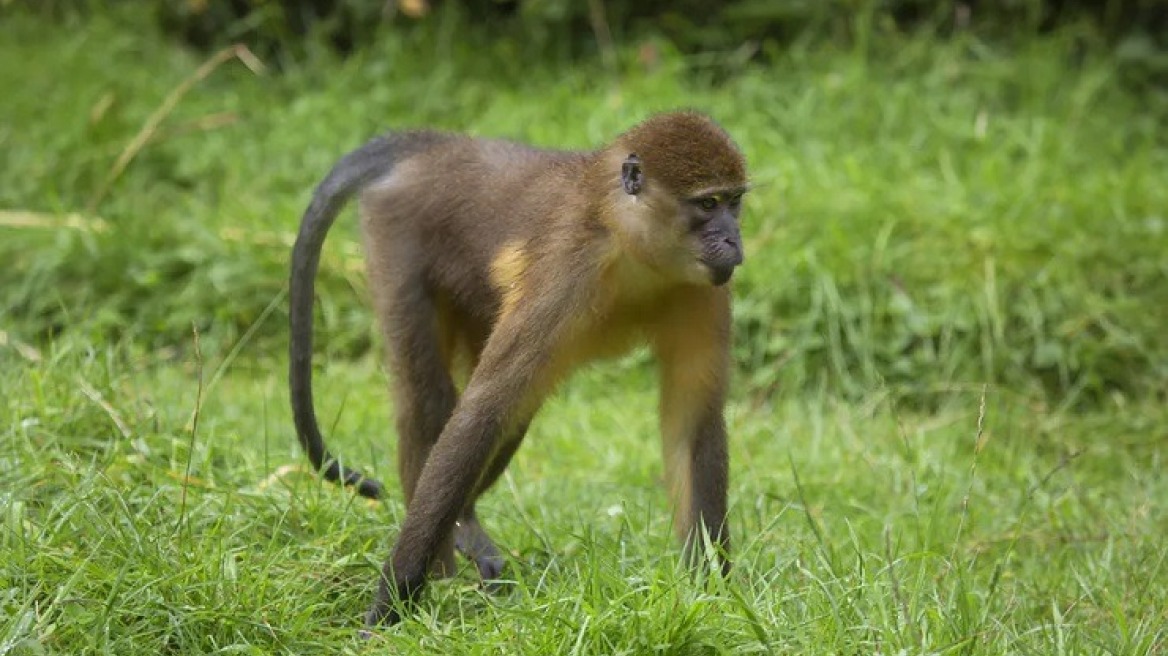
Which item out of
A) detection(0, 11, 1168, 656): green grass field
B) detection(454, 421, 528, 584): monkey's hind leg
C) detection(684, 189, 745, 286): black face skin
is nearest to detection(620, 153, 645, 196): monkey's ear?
detection(684, 189, 745, 286): black face skin

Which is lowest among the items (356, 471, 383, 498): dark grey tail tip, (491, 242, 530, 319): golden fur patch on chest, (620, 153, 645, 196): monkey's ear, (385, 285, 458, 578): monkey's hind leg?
(356, 471, 383, 498): dark grey tail tip

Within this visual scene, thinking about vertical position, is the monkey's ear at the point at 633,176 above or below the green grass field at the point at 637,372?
above

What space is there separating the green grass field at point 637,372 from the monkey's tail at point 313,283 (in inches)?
3.2

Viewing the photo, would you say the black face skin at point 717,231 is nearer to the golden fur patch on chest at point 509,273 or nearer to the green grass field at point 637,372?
the golden fur patch on chest at point 509,273

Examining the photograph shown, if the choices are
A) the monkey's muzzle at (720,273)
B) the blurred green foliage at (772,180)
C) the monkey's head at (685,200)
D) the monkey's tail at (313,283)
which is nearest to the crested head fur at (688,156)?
the monkey's head at (685,200)

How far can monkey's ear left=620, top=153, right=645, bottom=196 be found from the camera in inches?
163

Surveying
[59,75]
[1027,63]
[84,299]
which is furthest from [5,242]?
[1027,63]

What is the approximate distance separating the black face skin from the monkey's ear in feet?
0.44

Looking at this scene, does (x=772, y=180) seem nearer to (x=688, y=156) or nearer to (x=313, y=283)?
(x=313, y=283)

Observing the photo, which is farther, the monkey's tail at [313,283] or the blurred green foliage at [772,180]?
the blurred green foliage at [772,180]

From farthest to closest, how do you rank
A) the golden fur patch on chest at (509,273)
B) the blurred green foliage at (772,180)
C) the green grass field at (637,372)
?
1. the blurred green foliage at (772,180)
2. the golden fur patch on chest at (509,273)
3. the green grass field at (637,372)

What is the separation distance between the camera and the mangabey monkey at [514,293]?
160 inches

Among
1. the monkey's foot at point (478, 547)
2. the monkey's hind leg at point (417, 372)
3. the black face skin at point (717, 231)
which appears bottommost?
the monkey's foot at point (478, 547)

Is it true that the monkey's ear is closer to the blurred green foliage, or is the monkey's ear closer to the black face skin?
the black face skin
